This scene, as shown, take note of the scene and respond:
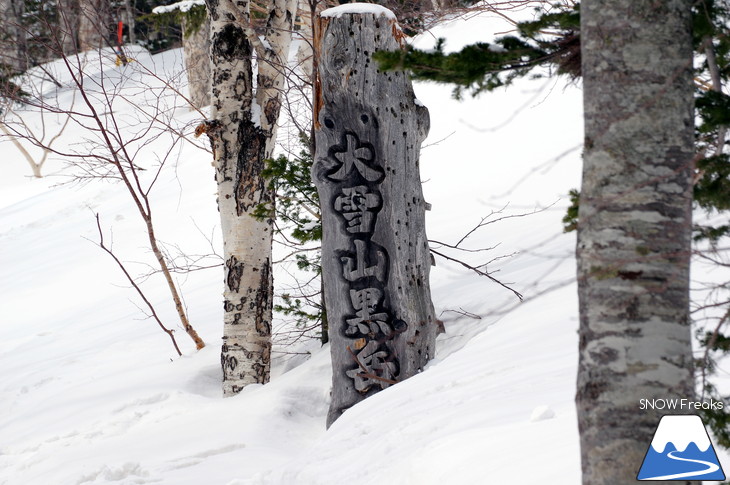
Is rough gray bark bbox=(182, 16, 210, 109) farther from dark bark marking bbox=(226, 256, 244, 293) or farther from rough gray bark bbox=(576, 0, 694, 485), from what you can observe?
rough gray bark bbox=(576, 0, 694, 485)

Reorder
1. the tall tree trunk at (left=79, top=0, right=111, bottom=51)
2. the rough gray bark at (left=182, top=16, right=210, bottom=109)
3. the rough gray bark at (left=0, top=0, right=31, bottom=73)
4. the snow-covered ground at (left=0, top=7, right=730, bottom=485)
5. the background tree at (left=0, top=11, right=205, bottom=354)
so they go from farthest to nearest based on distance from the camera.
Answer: the rough gray bark at (left=182, top=16, right=210, bottom=109) → the rough gray bark at (left=0, top=0, right=31, bottom=73) → the background tree at (left=0, top=11, right=205, bottom=354) → the tall tree trunk at (left=79, top=0, right=111, bottom=51) → the snow-covered ground at (left=0, top=7, right=730, bottom=485)

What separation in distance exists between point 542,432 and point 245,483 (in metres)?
1.63

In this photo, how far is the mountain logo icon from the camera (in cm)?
167

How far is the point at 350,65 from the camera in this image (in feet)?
14.6

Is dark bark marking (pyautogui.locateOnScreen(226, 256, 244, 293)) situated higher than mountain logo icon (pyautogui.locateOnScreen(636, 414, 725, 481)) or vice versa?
mountain logo icon (pyautogui.locateOnScreen(636, 414, 725, 481))

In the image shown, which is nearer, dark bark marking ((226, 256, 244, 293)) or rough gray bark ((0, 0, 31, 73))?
dark bark marking ((226, 256, 244, 293))

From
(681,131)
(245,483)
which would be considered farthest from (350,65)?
(681,131)

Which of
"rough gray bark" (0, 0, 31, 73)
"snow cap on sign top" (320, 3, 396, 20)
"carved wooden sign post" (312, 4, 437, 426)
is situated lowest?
"carved wooden sign post" (312, 4, 437, 426)

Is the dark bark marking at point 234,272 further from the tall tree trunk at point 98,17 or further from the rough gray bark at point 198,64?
the rough gray bark at point 198,64

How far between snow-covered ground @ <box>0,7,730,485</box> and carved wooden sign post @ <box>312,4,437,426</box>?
1.34 feet

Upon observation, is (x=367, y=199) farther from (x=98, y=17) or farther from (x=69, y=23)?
(x=69, y=23)

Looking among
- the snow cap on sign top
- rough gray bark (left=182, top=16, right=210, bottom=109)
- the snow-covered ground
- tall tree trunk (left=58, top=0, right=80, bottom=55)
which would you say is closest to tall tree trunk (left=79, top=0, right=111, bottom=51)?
tall tree trunk (left=58, top=0, right=80, bottom=55)

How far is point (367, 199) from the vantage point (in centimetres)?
448

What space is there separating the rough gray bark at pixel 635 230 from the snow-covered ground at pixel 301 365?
141mm
